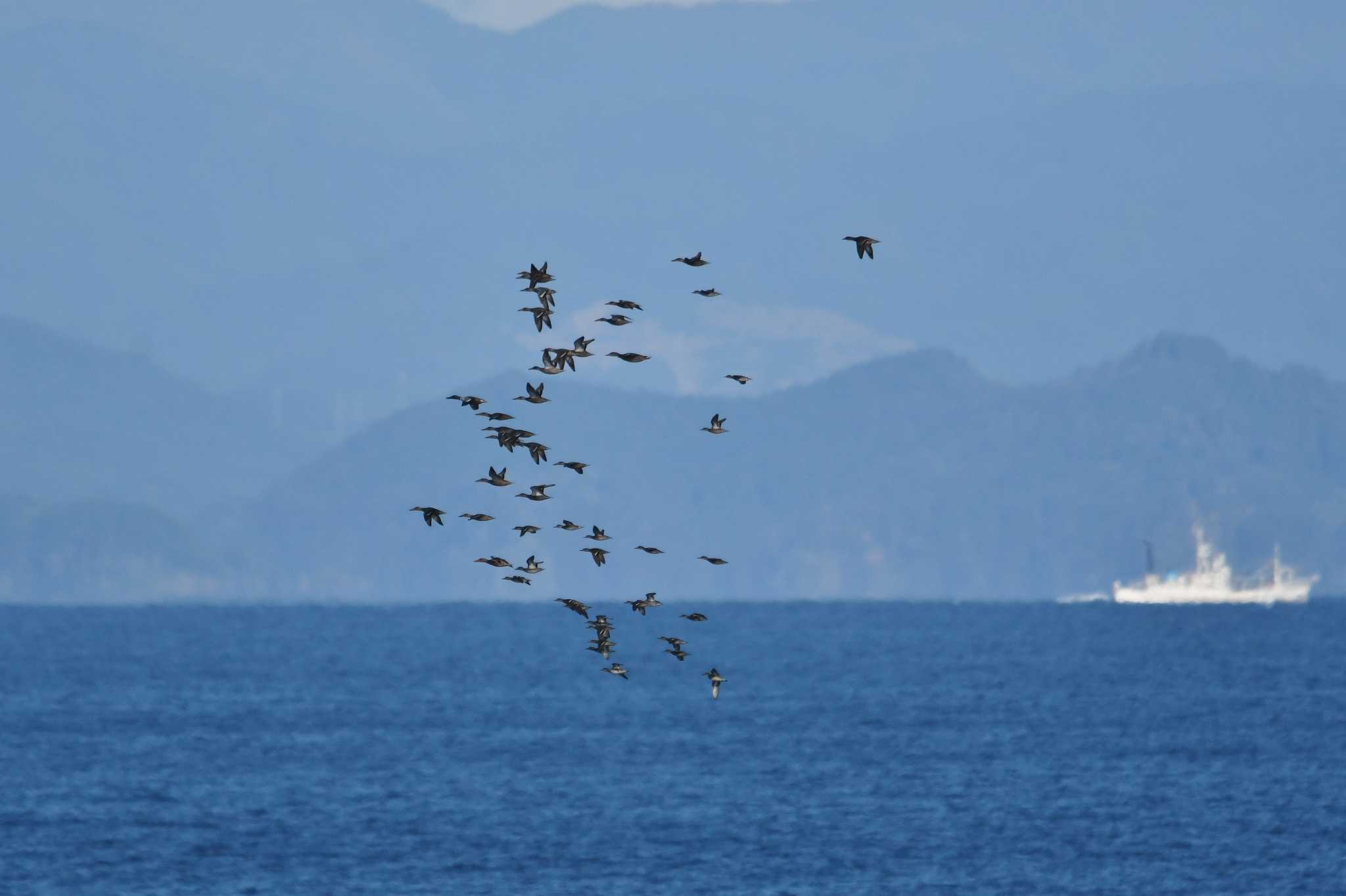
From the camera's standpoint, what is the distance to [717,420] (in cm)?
4947

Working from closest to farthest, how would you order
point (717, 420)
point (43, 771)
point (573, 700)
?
1. point (717, 420)
2. point (43, 771)
3. point (573, 700)

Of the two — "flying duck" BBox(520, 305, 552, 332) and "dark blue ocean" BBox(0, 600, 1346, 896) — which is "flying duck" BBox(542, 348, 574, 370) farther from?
"dark blue ocean" BBox(0, 600, 1346, 896)

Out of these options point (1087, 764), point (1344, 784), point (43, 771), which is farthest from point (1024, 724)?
point (43, 771)

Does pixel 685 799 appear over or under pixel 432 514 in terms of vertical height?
under

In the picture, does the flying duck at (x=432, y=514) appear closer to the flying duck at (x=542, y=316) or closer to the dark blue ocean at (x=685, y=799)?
the flying duck at (x=542, y=316)

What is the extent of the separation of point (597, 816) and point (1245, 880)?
101ft

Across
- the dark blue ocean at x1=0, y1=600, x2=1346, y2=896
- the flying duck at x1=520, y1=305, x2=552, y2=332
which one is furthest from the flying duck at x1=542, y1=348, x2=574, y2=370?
the dark blue ocean at x1=0, y1=600, x2=1346, y2=896

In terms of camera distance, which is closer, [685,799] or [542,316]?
[542,316]

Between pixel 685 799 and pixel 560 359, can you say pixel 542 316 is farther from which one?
pixel 685 799

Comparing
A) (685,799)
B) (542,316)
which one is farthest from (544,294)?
(685,799)

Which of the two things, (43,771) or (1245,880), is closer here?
(1245,880)

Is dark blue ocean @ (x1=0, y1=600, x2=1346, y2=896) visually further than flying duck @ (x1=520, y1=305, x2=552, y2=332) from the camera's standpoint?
Yes

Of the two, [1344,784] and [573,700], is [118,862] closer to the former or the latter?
[1344,784]

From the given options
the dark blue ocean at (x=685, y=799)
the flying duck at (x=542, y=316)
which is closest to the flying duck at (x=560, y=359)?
the flying duck at (x=542, y=316)
